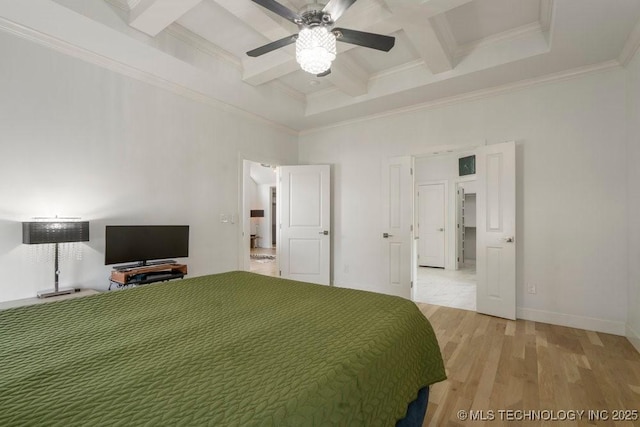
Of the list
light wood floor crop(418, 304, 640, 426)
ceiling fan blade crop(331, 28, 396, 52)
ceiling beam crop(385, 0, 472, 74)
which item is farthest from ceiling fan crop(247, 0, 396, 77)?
light wood floor crop(418, 304, 640, 426)

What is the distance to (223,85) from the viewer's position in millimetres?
3611

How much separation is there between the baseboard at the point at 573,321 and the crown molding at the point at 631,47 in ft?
8.63

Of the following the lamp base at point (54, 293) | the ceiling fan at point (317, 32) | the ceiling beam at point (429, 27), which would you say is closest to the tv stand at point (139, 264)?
the lamp base at point (54, 293)

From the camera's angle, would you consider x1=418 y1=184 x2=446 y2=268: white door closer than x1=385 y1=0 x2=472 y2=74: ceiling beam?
No

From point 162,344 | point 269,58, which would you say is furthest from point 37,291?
point 269,58

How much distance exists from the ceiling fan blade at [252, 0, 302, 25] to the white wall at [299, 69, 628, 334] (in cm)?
281

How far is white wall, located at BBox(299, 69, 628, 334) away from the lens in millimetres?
3090

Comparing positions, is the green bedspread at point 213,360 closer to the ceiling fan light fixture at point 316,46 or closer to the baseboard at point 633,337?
the ceiling fan light fixture at point 316,46

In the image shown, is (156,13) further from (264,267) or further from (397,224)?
(264,267)

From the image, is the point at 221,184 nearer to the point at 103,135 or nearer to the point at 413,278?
the point at 103,135

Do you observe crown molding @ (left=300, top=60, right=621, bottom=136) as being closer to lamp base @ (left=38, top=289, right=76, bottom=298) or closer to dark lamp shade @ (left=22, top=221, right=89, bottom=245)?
dark lamp shade @ (left=22, top=221, right=89, bottom=245)

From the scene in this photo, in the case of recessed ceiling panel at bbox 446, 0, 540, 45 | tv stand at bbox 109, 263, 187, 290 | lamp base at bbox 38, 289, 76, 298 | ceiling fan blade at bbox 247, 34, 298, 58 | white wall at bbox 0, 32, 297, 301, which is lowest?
lamp base at bbox 38, 289, 76, 298

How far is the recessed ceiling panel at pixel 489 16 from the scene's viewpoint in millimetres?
2639

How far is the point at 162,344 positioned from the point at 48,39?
10.3ft
